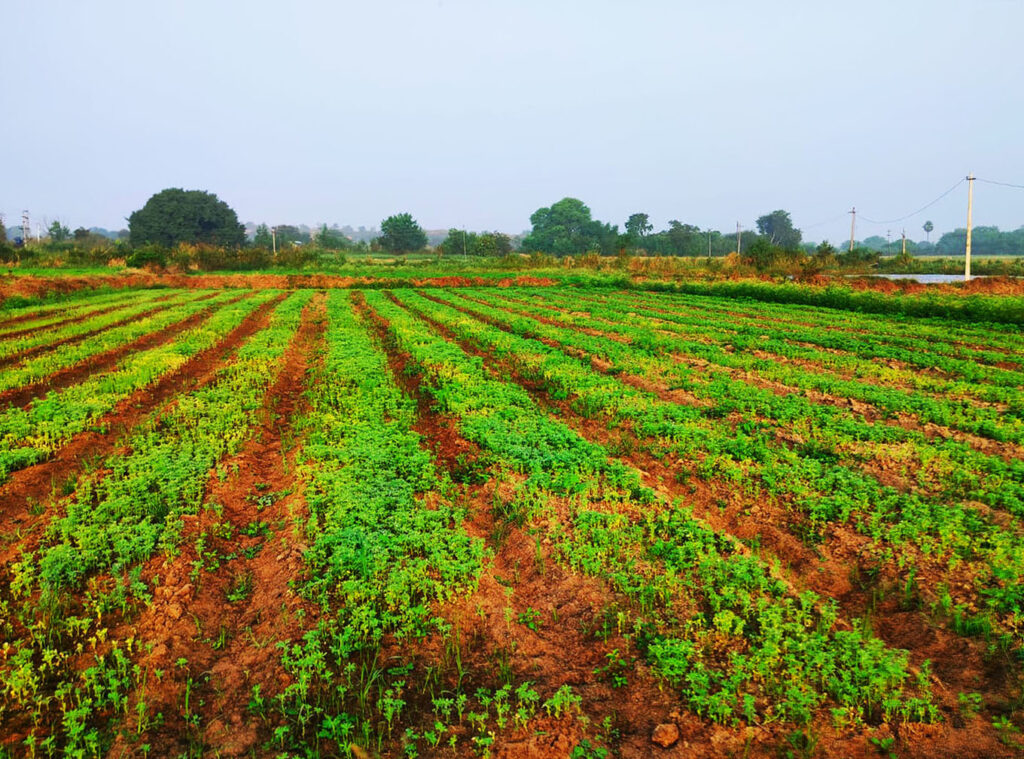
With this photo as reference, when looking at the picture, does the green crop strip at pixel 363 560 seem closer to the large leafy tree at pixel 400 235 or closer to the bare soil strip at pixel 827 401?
the bare soil strip at pixel 827 401

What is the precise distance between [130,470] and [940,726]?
28.3ft

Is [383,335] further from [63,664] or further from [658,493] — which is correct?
[63,664]

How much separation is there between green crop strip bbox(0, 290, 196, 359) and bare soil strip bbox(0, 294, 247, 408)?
2212 mm

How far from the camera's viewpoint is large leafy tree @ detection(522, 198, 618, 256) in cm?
10444

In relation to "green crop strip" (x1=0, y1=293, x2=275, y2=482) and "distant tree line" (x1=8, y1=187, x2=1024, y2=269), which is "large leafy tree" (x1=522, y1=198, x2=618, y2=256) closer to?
"distant tree line" (x1=8, y1=187, x2=1024, y2=269)

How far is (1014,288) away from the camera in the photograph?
2544 centimetres

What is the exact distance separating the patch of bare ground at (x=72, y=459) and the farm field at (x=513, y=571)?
0.06m

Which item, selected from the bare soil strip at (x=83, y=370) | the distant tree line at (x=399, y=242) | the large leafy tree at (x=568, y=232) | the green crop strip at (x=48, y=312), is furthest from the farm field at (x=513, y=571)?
the large leafy tree at (x=568, y=232)

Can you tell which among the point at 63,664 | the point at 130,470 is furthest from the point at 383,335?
the point at 63,664

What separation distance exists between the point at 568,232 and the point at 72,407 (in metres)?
116

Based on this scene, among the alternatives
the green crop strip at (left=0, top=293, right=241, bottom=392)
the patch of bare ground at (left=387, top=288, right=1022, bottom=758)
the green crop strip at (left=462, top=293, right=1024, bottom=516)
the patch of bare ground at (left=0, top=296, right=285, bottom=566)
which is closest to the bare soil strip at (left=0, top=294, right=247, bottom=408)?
the green crop strip at (left=0, top=293, right=241, bottom=392)

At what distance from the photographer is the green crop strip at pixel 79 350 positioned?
38.8 feet

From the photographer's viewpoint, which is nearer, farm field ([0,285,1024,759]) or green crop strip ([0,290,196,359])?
farm field ([0,285,1024,759])

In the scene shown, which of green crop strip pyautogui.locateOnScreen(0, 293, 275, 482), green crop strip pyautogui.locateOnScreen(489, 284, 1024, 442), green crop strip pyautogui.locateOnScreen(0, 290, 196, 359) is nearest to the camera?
green crop strip pyautogui.locateOnScreen(0, 293, 275, 482)
